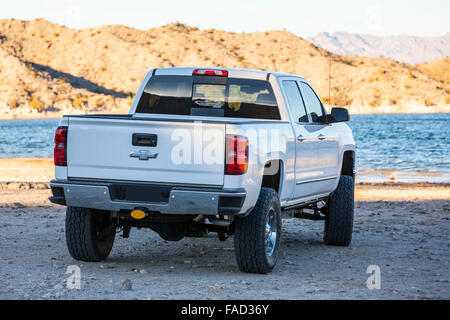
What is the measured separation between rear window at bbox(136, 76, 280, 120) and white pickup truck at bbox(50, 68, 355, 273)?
1 cm

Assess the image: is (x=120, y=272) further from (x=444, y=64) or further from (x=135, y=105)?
(x=444, y=64)

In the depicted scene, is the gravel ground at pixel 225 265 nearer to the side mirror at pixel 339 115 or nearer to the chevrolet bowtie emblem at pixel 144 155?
the chevrolet bowtie emblem at pixel 144 155

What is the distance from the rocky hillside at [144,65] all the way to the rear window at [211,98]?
253 ft

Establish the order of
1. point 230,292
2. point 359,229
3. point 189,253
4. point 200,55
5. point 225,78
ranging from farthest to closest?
point 200,55 < point 359,229 < point 189,253 < point 225,78 < point 230,292

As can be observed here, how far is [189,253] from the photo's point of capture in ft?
31.2

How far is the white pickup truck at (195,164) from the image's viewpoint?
23.2ft

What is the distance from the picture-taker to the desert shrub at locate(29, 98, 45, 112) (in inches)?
3319

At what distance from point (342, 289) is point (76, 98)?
8128cm

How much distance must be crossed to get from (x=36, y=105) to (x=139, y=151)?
79935 millimetres

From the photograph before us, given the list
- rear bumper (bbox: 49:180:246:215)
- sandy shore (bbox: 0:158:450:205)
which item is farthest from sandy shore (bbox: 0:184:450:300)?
sandy shore (bbox: 0:158:450:205)

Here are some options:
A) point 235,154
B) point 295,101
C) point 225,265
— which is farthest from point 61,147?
point 295,101

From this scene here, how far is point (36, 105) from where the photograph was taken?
84.6 metres

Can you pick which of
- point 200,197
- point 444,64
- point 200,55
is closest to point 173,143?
point 200,197

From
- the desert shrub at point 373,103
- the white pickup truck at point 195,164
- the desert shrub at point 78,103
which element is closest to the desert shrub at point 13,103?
the desert shrub at point 78,103
